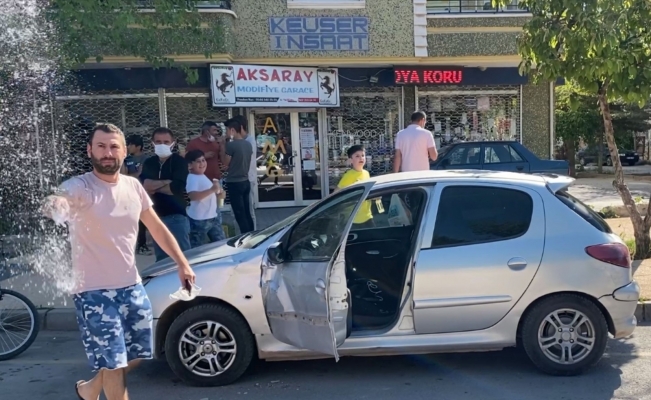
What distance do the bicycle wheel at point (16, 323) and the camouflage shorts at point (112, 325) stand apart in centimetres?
234

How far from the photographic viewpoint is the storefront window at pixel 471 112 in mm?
14922

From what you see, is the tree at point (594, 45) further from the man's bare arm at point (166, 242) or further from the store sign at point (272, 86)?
the store sign at point (272, 86)

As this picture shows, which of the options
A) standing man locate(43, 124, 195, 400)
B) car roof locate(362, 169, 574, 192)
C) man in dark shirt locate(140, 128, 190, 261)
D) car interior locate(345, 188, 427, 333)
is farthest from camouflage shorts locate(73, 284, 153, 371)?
man in dark shirt locate(140, 128, 190, 261)

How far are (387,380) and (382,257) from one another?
102 cm

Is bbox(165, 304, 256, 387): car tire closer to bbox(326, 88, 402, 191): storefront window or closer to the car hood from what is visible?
the car hood

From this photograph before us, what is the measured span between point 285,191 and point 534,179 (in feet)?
32.0

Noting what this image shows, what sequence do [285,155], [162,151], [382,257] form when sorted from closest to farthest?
[382,257] → [162,151] → [285,155]

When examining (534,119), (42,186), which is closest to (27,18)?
(42,186)

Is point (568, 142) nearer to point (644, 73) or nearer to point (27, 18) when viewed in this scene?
point (644, 73)

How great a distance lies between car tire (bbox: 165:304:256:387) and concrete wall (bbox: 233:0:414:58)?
8.98 metres

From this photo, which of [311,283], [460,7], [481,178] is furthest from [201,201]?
[460,7]

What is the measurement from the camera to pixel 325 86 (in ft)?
44.8

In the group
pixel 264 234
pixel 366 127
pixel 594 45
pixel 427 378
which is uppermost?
pixel 594 45

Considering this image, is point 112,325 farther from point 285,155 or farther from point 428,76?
point 428,76
